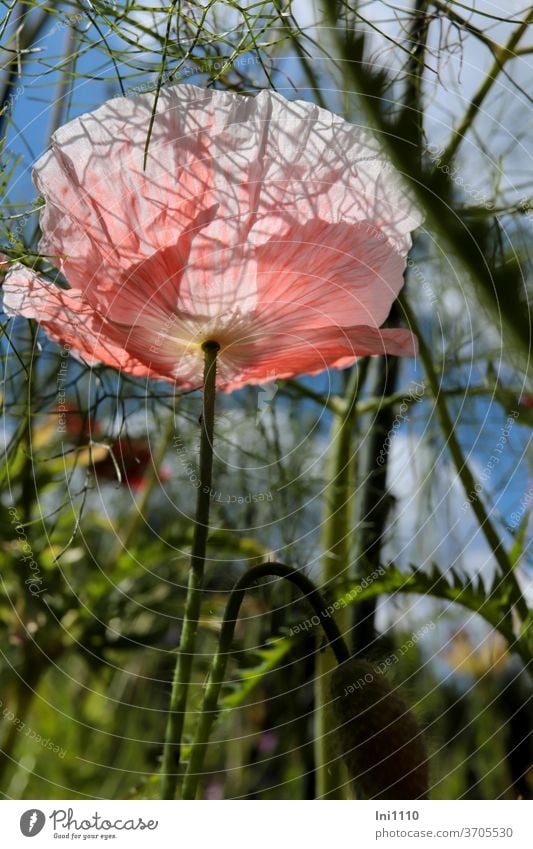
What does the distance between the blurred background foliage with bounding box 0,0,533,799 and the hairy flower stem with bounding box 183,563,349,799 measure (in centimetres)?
4

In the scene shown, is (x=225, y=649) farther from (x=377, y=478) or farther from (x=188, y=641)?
(x=377, y=478)

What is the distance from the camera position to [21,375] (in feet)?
1.42

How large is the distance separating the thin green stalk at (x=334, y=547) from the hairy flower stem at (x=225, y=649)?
2.1 inches

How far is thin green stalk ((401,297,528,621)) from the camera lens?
0.39m

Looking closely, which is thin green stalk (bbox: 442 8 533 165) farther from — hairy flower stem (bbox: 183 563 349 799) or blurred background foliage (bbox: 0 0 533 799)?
hairy flower stem (bbox: 183 563 349 799)

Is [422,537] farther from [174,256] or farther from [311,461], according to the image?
[174,256]

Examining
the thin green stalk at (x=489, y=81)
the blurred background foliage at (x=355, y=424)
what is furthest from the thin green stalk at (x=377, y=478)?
the thin green stalk at (x=489, y=81)

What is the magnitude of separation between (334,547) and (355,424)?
0.06m

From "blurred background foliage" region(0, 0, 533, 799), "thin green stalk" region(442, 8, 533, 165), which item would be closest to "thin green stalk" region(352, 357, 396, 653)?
"blurred background foliage" region(0, 0, 533, 799)

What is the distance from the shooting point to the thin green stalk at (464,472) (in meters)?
0.39

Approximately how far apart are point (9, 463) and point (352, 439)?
0.55 feet
